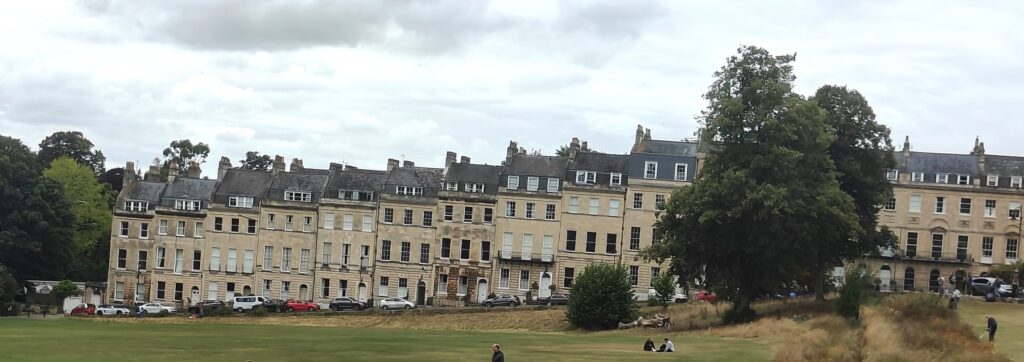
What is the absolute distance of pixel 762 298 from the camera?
243 feet

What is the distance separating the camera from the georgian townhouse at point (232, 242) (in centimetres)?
9456

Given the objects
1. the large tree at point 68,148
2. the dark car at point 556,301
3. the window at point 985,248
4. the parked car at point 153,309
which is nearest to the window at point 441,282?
the dark car at point 556,301

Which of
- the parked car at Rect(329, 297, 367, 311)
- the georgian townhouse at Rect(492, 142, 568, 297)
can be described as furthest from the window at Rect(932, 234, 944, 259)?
the parked car at Rect(329, 297, 367, 311)

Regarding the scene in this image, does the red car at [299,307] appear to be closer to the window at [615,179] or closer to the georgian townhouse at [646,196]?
the georgian townhouse at [646,196]

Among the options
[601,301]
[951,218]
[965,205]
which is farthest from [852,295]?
[965,205]

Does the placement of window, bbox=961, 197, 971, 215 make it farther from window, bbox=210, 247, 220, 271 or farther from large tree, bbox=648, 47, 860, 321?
window, bbox=210, 247, 220, 271

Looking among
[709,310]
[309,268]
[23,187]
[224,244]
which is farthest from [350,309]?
[23,187]

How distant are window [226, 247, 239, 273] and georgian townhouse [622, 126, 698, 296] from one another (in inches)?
1266

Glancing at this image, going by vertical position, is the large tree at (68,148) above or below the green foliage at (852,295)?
above

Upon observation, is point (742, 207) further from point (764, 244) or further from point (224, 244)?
point (224, 244)

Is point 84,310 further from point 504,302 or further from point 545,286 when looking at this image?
point 545,286

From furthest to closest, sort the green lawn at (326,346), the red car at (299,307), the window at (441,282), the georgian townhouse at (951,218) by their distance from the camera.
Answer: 1. the window at (441,282)
2. the georgian townhouse at (951,218)
3. the red car at (299,307)
4. the green lawn at (326,346)

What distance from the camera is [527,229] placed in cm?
8850

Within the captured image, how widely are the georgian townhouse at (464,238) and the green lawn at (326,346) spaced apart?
2778 cm
